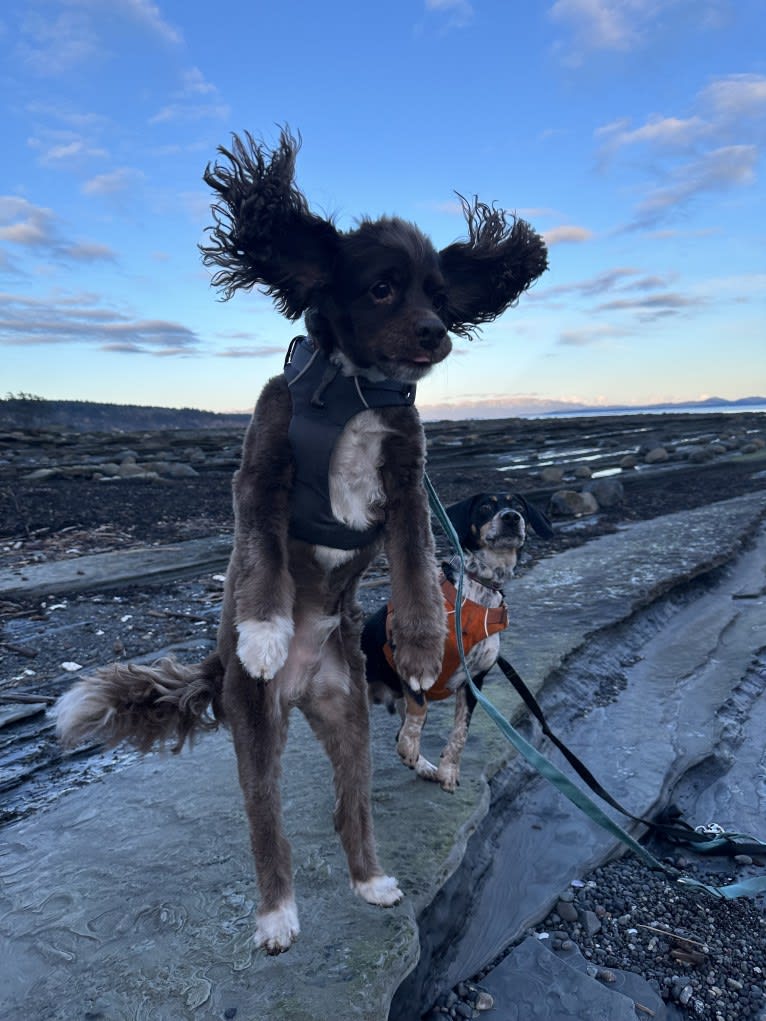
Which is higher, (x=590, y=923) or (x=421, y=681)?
(x=421, y=681)

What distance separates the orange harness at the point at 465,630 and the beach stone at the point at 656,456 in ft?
60.1

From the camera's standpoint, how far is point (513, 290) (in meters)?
2.86

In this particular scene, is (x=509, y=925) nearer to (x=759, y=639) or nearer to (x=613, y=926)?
(x=613, y=926)

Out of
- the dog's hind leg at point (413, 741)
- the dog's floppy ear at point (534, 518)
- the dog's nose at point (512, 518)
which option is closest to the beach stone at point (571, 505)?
the dog's floppy ear at point (534, 518)

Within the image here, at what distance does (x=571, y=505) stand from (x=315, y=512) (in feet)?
34.3

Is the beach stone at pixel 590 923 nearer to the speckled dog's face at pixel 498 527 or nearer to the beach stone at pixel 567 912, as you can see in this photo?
the beach stone at pixel 567 912

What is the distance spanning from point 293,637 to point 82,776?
1822 mm

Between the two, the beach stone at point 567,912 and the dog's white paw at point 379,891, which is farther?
the beach stone at point 567,912

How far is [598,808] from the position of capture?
2.83 metres

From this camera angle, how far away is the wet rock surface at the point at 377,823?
88.7 inches

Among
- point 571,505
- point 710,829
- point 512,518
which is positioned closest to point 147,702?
point 512,518

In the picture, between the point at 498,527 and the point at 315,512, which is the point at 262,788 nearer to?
the point at 315,512

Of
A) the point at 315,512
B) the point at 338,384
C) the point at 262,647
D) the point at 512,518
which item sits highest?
the point at 338,384

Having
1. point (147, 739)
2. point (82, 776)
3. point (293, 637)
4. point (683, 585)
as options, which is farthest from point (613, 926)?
point (683, 585)
